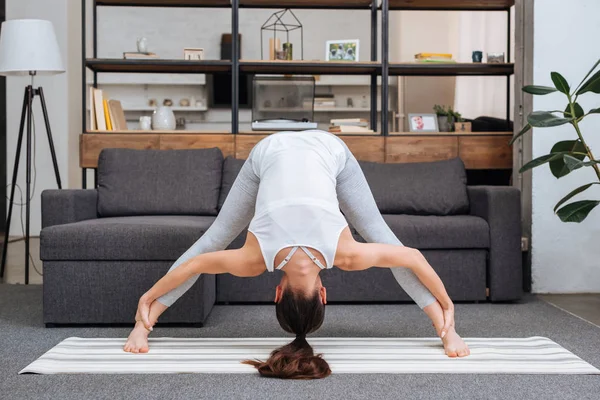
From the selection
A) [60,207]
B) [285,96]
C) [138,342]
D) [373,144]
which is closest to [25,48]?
[60,207]

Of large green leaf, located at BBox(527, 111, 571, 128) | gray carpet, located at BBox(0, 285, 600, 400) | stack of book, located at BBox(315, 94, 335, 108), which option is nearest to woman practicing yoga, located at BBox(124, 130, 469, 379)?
gray carpet, located at BBox(0, 285, 600, 400)

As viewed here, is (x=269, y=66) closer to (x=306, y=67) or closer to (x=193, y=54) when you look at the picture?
(x=306, y=67)

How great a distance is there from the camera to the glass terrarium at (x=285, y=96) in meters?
5.22

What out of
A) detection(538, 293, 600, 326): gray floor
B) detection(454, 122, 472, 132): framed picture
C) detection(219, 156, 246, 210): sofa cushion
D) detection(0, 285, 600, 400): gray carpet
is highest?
detection(454, 122, 472, 132): framed picture

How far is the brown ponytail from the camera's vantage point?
2305 mm

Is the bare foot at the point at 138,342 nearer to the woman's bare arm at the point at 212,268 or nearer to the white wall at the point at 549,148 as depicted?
the woman's bare arm at the point at 212,268

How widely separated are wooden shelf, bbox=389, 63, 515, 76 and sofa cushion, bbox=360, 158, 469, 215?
0.90 meters

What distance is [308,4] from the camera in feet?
17.5

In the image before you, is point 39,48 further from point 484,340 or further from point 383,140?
point 484,340

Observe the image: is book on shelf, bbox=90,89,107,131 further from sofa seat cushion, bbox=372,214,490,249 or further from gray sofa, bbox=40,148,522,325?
sofa seat cushion, bbox=372,214,490,249

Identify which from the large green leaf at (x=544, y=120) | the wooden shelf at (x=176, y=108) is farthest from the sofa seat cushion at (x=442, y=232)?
the wooden shelf at (x=176, y=108)

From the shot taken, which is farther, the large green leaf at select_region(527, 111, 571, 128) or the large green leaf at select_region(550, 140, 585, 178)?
the large green leaf at select_region(550, 140, 585, 178)

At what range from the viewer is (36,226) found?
802cm

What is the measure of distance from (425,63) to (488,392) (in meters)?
3.23
